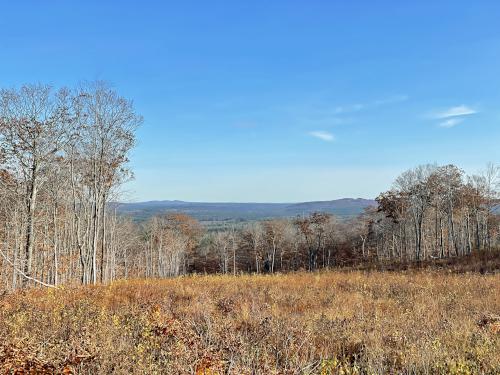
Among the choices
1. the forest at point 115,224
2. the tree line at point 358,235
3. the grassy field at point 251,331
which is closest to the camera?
the grassy field at point 251,331

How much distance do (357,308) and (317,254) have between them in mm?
53721

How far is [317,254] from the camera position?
202 ft

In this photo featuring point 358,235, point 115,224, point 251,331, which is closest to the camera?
point 251,331

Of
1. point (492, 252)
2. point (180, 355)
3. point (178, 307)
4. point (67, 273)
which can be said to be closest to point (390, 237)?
point (492, 252)

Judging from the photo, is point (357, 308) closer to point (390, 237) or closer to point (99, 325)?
point (99, 325)

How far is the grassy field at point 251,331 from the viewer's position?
4.38 m

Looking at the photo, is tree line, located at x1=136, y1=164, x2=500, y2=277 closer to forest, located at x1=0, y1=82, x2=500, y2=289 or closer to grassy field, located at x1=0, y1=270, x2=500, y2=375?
forest, located at x1=0, y1=82, x2=500, y2=289

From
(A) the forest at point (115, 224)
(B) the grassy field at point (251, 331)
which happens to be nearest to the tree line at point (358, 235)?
(A) the forest at point (115, 224)

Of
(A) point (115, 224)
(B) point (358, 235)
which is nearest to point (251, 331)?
(A) point (115, 224)

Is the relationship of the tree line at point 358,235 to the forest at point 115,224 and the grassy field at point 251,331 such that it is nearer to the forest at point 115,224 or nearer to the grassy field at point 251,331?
the forest at point 115,224

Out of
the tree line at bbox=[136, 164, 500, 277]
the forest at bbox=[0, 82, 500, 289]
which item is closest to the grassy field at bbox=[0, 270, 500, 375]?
the forest at bbox=[0, 82, 500, 289]

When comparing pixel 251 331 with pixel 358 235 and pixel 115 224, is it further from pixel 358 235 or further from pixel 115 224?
pixel 358 235

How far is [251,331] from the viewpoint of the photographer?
6.75 meters

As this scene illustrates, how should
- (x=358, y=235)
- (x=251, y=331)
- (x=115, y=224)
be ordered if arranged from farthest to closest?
(x=358, y=235) → (x=115, y=224) → (x=251, y=331)
